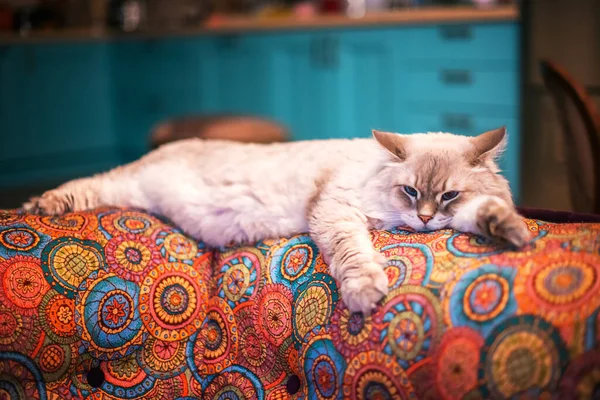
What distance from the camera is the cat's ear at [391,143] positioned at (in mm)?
1475

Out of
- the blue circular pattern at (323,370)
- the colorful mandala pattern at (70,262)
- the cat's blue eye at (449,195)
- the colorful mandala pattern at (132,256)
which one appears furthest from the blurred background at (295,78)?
the colorful mandala pattern at (70,262)

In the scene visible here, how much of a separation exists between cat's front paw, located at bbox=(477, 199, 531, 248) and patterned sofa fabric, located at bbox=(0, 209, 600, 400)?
0.02 m

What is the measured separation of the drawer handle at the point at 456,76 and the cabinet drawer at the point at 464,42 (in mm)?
80

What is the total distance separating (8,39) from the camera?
4.80m

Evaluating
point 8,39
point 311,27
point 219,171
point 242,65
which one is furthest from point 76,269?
point 8,39

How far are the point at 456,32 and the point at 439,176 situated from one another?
8.57 ft

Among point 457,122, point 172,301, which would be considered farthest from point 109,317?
point 457,122

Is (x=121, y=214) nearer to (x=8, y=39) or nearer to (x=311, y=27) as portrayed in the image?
(x=311, y=27)

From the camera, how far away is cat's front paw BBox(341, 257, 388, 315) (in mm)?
1200

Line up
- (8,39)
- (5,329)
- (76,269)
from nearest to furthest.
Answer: (5,329)
(76,269)
(8,39)

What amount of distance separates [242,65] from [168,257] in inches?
141

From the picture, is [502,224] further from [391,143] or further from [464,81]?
[464,81]

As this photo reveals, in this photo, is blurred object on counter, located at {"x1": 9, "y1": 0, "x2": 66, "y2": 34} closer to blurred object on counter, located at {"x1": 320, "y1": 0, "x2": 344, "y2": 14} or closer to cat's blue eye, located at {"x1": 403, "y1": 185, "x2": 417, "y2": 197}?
blurred object on counter, located at {"x1": 320, "y1": 0, "x2": 344, "y2": 14}

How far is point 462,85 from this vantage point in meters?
3.82
